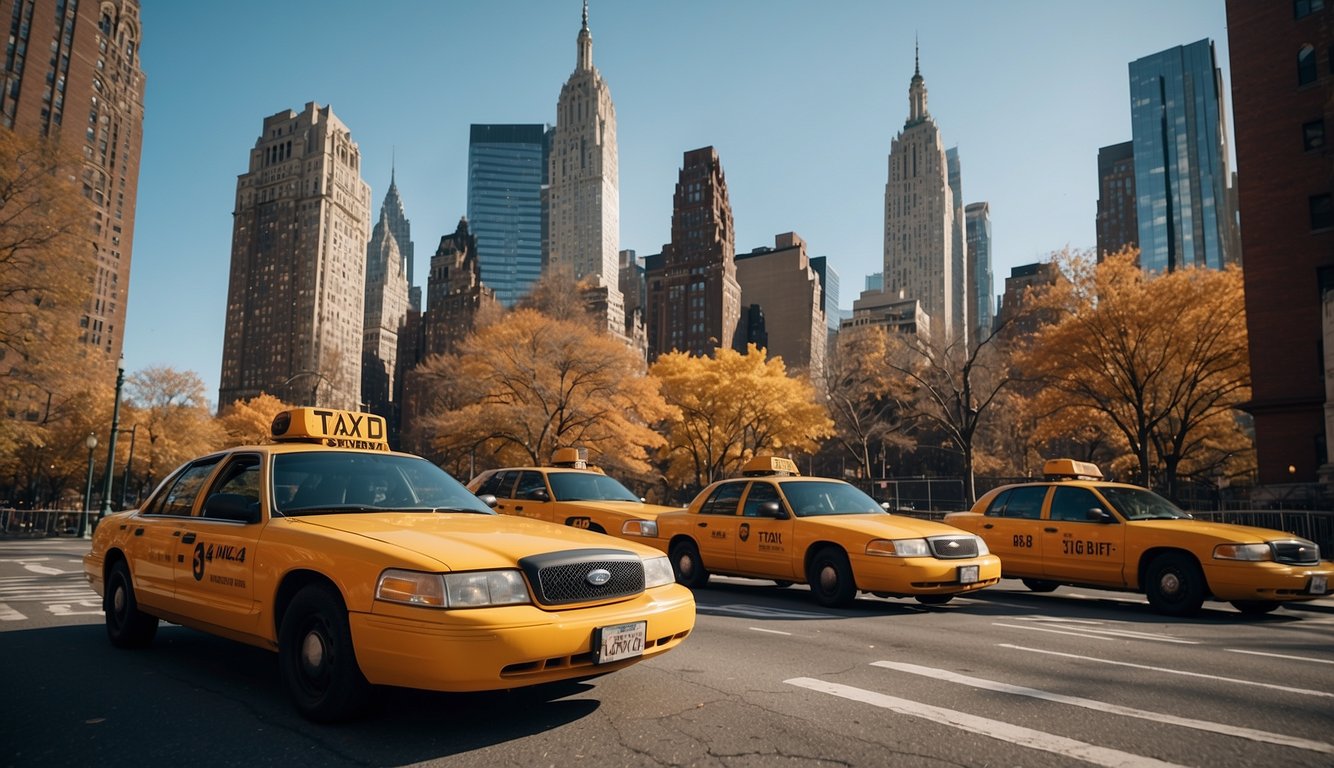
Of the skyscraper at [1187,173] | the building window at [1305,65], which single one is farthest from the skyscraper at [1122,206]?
the building window at [1305,65]

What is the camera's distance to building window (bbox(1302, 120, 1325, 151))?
2975cm

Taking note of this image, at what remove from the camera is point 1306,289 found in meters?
28.8

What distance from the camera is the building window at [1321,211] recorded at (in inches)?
1142

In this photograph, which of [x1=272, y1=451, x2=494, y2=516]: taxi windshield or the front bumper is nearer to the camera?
the front bumper

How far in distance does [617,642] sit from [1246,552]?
334 inches

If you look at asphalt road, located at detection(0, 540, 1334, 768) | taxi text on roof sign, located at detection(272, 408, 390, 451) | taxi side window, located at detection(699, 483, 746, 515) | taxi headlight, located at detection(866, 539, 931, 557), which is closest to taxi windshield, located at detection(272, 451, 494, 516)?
taxi text on roof sign, located at detection(272, 408, 390, 451)

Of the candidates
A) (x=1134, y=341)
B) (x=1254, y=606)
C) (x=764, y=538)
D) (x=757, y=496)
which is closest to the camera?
(x=1254, y=606)

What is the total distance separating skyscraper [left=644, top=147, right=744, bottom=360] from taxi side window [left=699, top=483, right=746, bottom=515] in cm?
12581

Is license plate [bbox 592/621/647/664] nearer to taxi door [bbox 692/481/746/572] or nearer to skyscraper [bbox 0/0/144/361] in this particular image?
taxi door [bbox 692/481/746/572]

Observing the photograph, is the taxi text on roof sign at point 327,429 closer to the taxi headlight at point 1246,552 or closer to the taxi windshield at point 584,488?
the taxi windshield at point 584,488

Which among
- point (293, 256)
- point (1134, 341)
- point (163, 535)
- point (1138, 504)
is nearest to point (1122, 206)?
point (293, 256)

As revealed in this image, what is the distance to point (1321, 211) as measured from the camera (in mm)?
29297

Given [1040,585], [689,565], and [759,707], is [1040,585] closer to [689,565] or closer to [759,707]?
[689,565]

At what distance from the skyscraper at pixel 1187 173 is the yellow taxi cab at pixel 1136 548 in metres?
204
